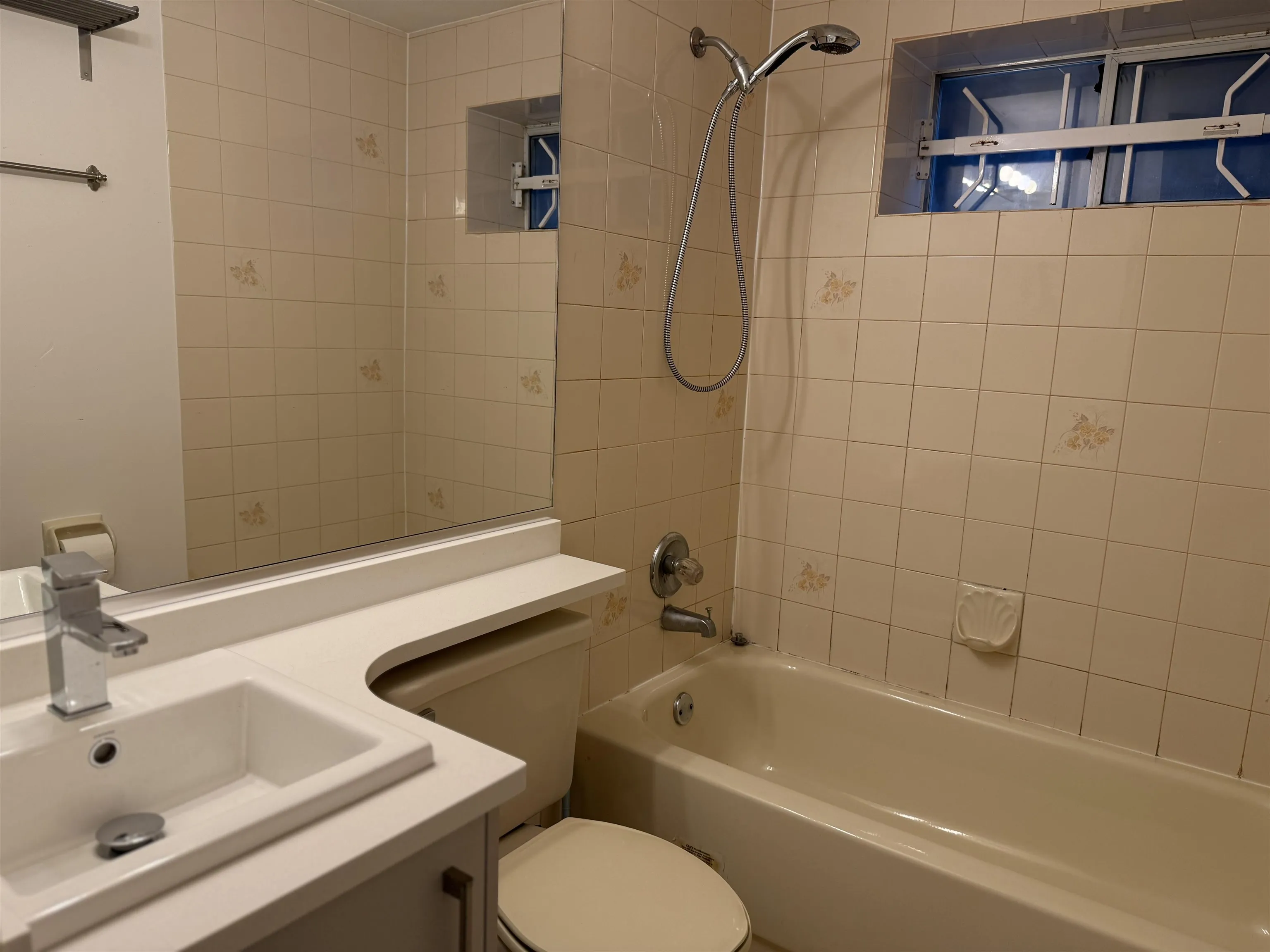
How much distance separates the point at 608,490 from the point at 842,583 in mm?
742

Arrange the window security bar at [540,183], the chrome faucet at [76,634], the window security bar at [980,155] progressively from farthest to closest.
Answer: the window security bar at [980,155]
the window security bar at [540,183]
the chrome faucet at [76,634]

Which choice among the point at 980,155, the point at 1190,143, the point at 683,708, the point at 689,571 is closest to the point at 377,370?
the point at 689,571

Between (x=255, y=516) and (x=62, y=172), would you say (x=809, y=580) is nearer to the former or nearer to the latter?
(x=255, y=516)

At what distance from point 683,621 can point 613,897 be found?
2.82 feet

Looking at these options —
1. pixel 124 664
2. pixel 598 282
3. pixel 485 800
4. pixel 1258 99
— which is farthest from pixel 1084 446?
pixel 124 664

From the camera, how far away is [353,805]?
0.88m

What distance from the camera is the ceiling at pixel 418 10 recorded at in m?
1.36

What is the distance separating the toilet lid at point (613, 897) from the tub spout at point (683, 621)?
0.64 meters

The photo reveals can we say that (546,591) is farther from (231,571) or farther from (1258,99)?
(1258,99)

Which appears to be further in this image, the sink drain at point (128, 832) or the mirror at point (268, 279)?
the mirror at point (268, 279)

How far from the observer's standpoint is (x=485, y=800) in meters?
0.93

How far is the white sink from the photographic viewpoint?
746mm

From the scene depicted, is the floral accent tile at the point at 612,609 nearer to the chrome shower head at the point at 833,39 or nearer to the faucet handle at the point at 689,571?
the faucet handle at the point at 689,571

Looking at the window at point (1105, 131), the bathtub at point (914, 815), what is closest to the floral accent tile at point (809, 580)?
the bathtub at point (914, 815)
